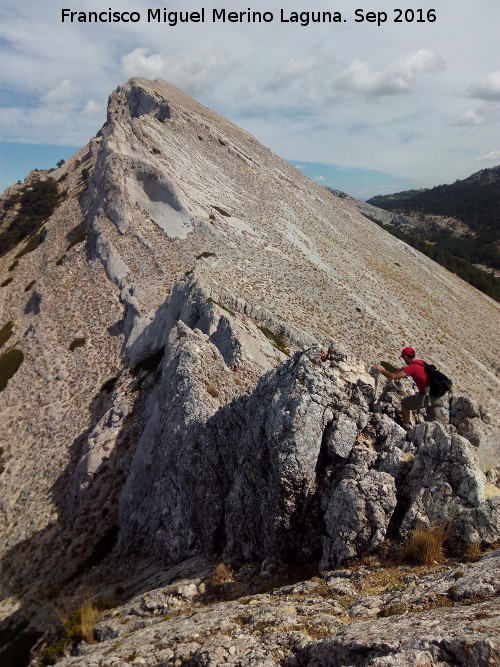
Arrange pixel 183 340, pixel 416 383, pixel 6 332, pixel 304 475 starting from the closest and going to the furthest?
1. pixel 304 475
2. pixel 416 383
3. pixel 183 340
4. pixel 6 332

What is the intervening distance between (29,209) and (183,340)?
8463 cm

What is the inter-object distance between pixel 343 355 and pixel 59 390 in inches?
1229

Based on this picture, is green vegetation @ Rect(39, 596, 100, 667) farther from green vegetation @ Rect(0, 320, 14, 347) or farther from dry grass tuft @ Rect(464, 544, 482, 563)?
green vegetation @ Rect(0, 320, 14, 347)

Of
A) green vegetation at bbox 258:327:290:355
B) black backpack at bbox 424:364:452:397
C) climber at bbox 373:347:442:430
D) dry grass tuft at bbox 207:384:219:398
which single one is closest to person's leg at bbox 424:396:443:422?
climber at bbox 373:347:442:430

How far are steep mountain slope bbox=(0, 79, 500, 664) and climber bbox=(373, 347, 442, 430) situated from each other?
1309 millimetres

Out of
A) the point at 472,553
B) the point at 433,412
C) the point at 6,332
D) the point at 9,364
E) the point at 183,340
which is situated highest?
the point at 6,332

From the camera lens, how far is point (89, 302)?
154ft

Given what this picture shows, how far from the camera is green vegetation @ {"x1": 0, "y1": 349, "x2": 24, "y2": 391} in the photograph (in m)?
42.6

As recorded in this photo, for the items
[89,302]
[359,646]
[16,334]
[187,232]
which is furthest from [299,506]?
[16,334]

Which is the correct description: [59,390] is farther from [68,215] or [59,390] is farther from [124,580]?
[68,215]

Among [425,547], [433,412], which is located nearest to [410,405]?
[433,412]

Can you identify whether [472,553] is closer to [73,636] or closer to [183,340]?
[73,636]

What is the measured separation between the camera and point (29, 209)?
9406 cm

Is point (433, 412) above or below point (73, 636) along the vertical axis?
above
